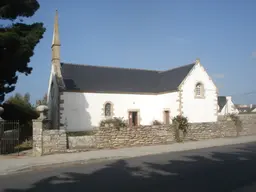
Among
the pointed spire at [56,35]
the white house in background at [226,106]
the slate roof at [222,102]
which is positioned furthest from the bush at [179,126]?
the slate roof at [222,102]

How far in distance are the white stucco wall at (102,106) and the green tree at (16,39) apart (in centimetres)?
809

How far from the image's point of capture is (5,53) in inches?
590

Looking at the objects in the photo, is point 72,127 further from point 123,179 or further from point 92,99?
point 123,179

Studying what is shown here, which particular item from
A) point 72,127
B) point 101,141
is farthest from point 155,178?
point 72,127

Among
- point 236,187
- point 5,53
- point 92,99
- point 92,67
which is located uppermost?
point 92,67

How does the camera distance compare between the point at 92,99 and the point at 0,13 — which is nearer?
the point at 0,13

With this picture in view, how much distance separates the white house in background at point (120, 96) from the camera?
25.2 metres

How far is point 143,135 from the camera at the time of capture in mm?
16797

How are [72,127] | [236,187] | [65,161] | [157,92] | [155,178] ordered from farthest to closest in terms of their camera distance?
[157,92] → [72,127] → [65,161] → [155,178] → [236,187]

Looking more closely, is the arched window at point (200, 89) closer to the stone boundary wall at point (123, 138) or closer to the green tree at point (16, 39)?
the stone boundary wall at point (123, 138)

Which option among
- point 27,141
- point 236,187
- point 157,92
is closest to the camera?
point 236,187

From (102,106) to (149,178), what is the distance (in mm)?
19071

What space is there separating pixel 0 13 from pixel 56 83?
11.1 meters

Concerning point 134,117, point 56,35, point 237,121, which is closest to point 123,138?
point 237,121
